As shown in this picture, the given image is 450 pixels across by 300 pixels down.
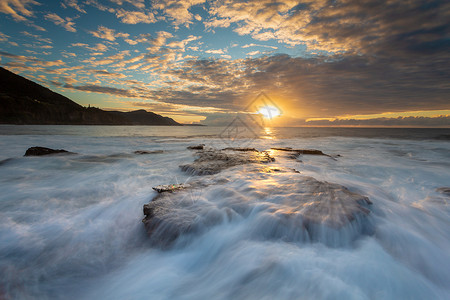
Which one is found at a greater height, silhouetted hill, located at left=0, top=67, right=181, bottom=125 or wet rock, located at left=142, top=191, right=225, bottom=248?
silhouetted hill, located at left=0, top=67, right=181, bottom=125

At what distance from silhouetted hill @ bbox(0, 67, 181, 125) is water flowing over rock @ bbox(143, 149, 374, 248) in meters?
110

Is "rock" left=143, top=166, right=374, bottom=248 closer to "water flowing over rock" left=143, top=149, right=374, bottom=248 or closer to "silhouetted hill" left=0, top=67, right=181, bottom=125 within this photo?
"water flowing over rock" left=143, top=149, right=374, bottom=248

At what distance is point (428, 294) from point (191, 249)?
3.04 metres

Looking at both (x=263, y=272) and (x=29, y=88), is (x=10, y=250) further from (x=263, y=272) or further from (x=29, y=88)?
(x=29, y=88)

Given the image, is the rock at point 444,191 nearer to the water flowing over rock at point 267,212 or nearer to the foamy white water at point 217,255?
the foamy white water at point 217,255

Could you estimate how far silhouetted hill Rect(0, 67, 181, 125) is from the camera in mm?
77438

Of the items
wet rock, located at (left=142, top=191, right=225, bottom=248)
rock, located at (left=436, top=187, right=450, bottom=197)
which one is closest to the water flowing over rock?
wet rock, located at (left=142, top=191, right=225, bottom=248)

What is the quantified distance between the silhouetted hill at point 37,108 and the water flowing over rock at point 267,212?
110 metres

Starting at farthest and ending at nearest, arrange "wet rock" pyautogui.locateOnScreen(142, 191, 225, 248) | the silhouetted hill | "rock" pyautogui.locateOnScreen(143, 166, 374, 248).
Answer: the silhouetted hill
"wet rock" pyautogui.locateOnScreen(142, 191, 225, 248)
"rock" pyautogui.locateOnScreen(143, 166, 374, 248)

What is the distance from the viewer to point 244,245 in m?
3.00

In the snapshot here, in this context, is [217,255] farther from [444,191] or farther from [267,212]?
[444,191]

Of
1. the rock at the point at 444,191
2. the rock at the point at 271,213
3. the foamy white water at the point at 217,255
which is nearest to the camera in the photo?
the foamy white water at the point at 217,255

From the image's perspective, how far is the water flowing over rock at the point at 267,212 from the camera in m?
3.03

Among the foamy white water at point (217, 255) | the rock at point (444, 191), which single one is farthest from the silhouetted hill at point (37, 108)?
the rock at point (444, 191)
